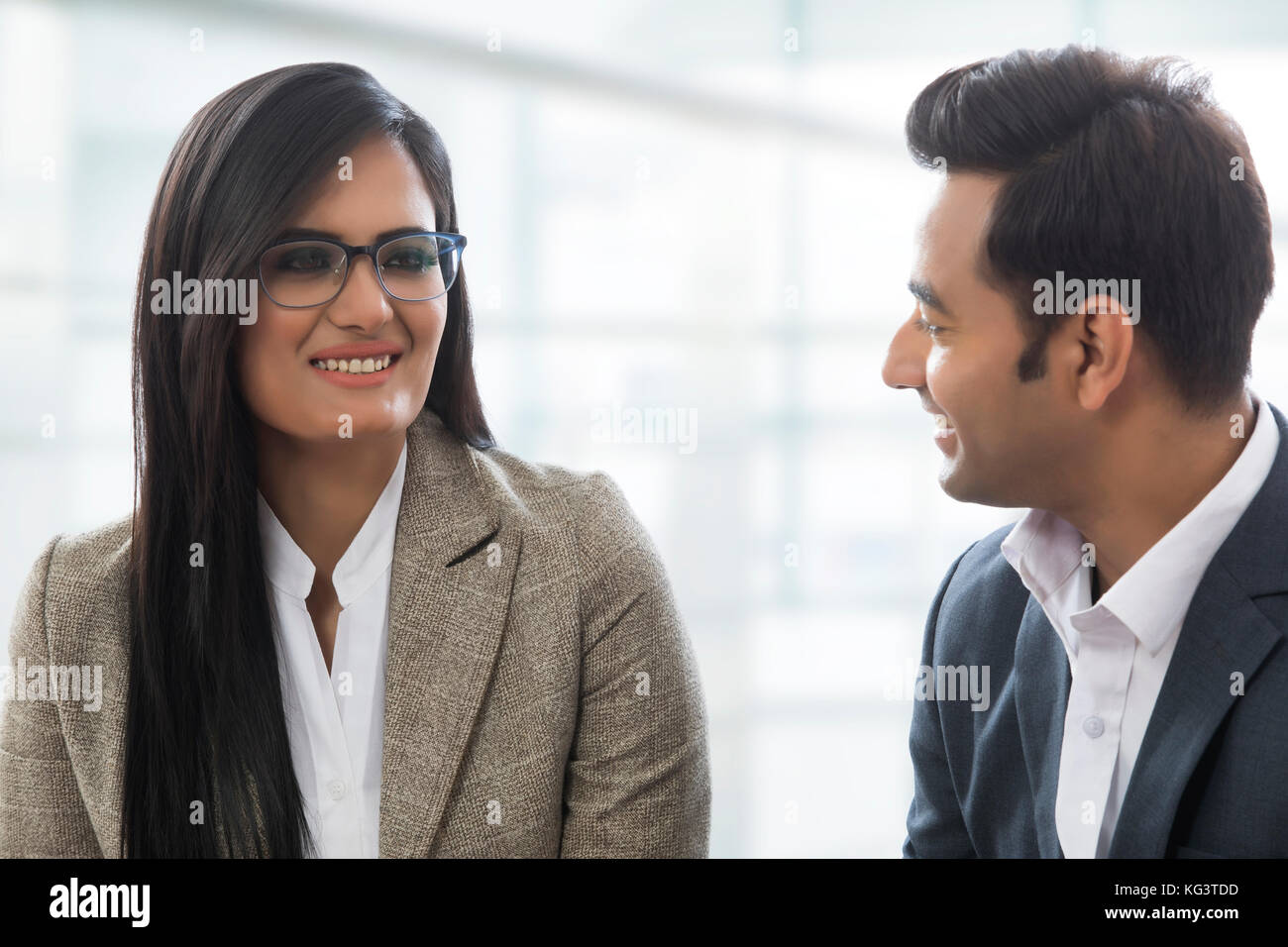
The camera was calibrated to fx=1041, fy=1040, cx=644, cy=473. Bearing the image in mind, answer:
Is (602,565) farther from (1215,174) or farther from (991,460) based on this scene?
(1215,174)

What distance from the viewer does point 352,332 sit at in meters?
1.45

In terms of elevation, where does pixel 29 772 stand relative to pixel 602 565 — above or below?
below

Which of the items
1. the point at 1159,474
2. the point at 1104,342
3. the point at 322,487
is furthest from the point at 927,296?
the point at 322,487

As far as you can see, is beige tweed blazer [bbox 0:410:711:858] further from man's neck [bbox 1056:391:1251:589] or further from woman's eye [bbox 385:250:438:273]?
man's neck [bbox 1056:391:1251:589]

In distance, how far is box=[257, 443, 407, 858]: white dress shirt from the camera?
149 cm

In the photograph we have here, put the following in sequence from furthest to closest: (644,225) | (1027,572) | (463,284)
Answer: (644,225)
(463,284)
(1027,572)

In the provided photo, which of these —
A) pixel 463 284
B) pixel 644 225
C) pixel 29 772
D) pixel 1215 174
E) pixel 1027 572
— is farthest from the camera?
pixel 644 225

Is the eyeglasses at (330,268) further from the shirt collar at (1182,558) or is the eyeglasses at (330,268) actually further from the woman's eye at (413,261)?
the shirt collar at (1182,558)

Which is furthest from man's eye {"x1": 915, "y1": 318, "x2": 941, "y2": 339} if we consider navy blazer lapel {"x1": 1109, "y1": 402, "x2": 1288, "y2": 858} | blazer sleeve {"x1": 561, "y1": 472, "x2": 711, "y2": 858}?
blazer sleeve {"x1": 561, "y1": 472, "x2": 711, "y2": 858}

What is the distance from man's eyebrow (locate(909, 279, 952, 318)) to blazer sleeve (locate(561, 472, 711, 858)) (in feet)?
1.83

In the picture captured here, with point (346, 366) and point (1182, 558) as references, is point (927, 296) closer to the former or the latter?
point (1182, 558)
